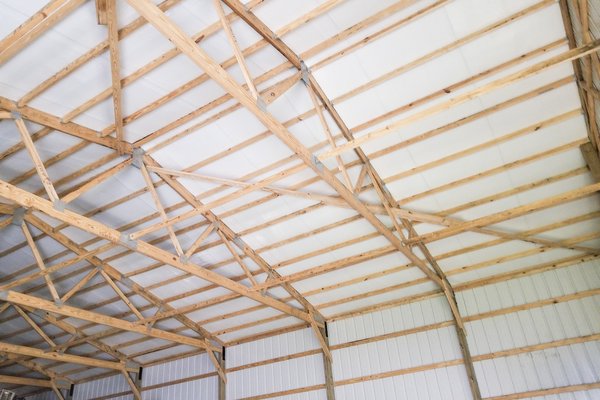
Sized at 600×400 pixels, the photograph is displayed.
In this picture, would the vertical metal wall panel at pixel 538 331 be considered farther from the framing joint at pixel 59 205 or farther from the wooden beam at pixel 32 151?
the wooden beam at pixel 32 151

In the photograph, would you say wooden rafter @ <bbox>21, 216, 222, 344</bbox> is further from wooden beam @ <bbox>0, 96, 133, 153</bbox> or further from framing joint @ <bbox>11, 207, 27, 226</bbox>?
wooden beam @ <bbox>0, 96, 133, 153</bbox>

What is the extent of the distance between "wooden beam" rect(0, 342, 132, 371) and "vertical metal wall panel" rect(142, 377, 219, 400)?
1.25 meters

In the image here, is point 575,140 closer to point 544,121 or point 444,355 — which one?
point 544,121

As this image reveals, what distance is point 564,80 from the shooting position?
5.92m

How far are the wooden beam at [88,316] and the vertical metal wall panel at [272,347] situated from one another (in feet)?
2.67

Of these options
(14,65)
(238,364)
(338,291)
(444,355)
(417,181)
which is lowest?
(444,355)

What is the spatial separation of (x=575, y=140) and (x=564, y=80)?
1076 millimetres

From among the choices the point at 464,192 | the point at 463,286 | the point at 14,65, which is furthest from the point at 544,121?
the point at 14,65

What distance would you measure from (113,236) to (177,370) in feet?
22.1

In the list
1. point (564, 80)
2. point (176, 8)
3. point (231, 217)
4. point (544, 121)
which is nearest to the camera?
point (176, 8)

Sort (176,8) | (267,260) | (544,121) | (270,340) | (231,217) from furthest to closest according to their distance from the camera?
(270,340), (267,260), (231,217), (544,121), (176,8)

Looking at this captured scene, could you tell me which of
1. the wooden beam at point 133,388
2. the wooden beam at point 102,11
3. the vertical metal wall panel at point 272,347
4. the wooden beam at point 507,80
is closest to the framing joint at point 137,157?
the wooden beam at point 102,11

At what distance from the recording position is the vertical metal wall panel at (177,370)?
11375mm

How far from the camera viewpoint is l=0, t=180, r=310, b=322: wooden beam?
5.39m
